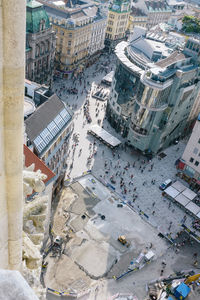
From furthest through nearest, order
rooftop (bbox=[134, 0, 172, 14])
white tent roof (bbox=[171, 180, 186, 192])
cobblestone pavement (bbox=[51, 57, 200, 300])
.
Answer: rooftop (bbox=[134, 0, 172, 14]) < white tent roof (bbox=[171, 180, 186, 192]) < cobblestone pavement (bbox=[51, 57, 200, 300])

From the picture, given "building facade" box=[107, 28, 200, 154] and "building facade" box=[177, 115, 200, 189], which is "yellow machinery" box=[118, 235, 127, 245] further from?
"building facade" box=[107, 28, 200, 154]

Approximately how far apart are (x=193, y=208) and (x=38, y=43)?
221 feet

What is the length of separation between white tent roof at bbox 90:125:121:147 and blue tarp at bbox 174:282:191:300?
44363 mm

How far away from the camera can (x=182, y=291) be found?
197ft

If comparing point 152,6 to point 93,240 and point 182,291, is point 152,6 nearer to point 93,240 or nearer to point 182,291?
point 93,240

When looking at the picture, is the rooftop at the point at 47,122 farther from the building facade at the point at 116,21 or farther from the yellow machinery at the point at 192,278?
the building facade at the point at 116,21

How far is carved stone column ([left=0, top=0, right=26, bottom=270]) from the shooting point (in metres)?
9.42

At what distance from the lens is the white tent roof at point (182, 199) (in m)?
79.7

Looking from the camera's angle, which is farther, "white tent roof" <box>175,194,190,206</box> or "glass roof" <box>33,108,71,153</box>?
"white tent roof" <box>175,194,190,206</box>

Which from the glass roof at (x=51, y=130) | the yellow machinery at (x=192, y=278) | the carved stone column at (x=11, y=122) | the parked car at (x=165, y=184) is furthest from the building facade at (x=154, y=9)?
the carved stone column at (x=11, y=122)

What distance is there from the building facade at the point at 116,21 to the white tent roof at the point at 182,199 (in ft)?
359

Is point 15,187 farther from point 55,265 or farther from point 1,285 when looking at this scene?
point 55,265

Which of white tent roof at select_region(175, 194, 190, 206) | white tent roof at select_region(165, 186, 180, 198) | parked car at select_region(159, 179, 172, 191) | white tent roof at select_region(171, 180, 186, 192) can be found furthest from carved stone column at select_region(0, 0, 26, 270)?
parked car at select_region(159, 179, 172, 191)

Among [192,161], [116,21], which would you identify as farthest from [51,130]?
[116,21]
